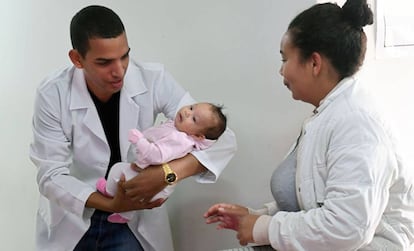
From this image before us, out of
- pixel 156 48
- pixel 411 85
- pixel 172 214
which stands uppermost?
pixel 156 48

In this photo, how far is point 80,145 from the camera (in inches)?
62.9

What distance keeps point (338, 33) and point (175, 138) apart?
0.55 metres

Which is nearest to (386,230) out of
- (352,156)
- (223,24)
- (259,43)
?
(352,156)

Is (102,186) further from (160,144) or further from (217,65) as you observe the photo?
(217,65)

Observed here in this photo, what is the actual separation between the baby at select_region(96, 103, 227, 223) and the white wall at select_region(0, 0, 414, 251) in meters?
0.31

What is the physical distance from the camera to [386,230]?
1.23 meters

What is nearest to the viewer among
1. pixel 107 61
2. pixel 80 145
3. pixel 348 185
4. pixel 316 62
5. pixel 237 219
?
pixel 348 185

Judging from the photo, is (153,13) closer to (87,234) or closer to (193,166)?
(193,166)

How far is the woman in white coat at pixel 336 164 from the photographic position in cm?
111

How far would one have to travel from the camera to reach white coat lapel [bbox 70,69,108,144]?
159cm

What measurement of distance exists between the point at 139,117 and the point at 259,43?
490 millimetres

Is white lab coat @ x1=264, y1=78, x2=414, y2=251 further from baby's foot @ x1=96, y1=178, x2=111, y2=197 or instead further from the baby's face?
baby's foot @ x1=96, y1=178, x2=111, y2=197

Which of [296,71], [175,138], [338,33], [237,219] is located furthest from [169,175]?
[338,33]

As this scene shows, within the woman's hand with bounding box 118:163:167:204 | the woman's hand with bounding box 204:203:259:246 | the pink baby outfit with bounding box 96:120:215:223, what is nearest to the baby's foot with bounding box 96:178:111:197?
the pink baby outfit with bounding box 96:120:215:223
